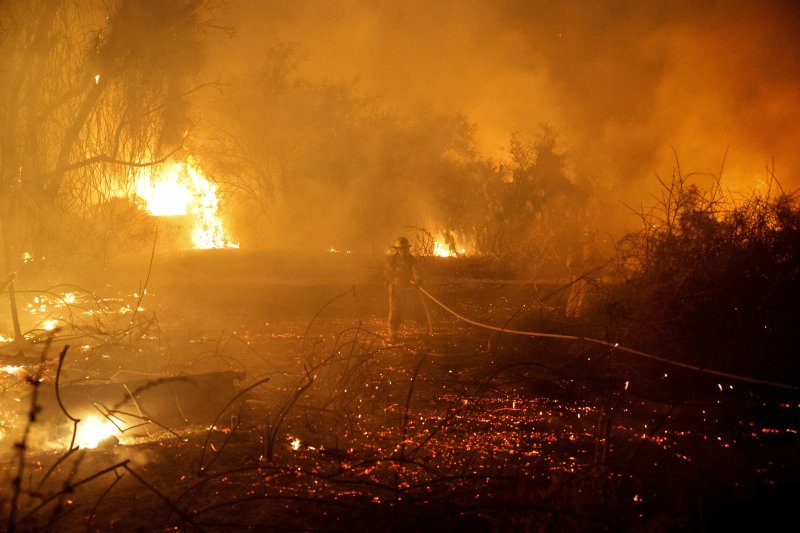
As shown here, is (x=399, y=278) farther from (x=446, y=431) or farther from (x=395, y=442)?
(x=395, y=442)

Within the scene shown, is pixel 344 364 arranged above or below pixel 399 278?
below

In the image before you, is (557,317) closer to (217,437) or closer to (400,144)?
(217,437)

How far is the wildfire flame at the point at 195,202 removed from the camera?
2392 cm

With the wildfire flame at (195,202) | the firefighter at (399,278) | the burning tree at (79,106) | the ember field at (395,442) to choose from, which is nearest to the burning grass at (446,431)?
the ember field at (395,442)

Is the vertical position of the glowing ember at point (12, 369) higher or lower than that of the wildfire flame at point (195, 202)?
lower

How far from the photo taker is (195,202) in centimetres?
2441

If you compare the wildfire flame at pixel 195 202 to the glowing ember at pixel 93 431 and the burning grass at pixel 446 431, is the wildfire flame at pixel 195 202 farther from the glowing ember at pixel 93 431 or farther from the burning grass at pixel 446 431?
the glowing ember at pixel 93 431

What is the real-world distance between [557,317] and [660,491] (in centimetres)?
502

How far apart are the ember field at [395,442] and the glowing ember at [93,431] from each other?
0.08m

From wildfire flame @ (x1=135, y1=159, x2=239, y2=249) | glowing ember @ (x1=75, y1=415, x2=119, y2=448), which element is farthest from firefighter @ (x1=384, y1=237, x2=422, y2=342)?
wildfire flame @ (x1=135, y1=159, x2=239, y2=249)

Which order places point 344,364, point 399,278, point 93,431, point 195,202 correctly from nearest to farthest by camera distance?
point 93,431, point 344,364, point 399,278, point 195,202

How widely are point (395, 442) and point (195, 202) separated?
22156mm

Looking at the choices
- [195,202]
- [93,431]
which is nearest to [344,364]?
[93,431]

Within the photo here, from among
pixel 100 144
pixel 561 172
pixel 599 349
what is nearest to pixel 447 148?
pixel 561 172
